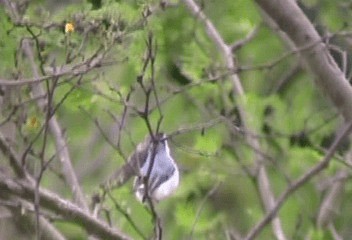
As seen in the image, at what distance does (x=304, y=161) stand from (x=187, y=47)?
736 mm

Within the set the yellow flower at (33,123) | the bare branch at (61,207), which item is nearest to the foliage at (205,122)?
the yellow flower at (33,123)

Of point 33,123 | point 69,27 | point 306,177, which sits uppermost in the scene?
point 69,27

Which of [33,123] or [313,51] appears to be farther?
[313,51]

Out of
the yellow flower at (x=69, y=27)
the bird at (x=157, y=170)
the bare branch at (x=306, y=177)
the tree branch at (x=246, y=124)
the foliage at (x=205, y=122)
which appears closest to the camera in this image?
the yellow flower at (x=69, y=27)

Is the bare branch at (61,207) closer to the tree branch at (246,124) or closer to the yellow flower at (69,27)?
the yellow flower at (69,27)

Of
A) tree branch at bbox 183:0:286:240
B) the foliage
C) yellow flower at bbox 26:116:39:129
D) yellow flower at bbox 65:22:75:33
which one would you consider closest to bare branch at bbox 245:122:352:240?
the foliage

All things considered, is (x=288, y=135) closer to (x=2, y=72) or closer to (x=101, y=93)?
(x=101, y=93)

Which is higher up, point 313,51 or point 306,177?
point 313,51

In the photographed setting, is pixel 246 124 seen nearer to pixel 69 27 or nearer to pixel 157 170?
pixel 157 170

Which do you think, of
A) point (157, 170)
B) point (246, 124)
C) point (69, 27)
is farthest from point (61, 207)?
point (246, 124)

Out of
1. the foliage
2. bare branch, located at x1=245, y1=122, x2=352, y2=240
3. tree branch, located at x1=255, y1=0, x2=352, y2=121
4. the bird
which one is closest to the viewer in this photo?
the bird

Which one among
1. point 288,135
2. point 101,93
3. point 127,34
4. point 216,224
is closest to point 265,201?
point 216,224

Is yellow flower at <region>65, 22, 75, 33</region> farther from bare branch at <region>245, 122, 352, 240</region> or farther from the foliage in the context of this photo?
bare branch at <region>245, 122, 352, 240</region>

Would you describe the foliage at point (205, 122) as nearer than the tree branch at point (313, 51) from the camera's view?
No
